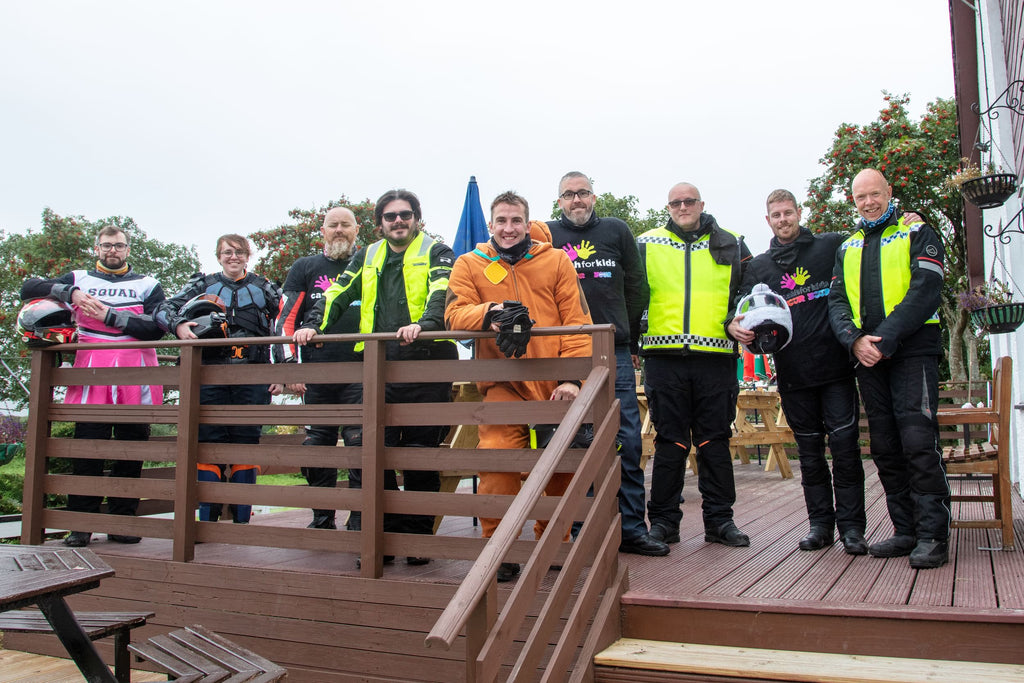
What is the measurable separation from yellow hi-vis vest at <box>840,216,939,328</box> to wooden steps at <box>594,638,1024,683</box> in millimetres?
1585

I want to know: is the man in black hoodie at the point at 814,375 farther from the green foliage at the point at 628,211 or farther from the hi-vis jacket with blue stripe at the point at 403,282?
the green foliage at the point at 628,211

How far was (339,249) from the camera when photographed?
4.86 metres

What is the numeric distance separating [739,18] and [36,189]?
92.4 feet

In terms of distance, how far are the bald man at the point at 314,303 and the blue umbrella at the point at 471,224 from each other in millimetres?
1041

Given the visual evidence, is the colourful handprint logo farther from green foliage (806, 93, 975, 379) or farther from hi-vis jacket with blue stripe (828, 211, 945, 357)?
green foliage (806, 93, 975, 379)

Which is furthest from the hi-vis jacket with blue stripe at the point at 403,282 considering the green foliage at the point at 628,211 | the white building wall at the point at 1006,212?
the green foliage at the point at 628,211

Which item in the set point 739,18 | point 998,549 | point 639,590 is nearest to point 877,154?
point 739,18

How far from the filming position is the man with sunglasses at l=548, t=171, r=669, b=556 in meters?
3.88

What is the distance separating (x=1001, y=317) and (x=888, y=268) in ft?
6.42

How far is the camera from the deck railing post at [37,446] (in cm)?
445

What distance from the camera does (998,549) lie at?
370cm

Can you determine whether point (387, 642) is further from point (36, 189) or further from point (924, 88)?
point (36, 189)

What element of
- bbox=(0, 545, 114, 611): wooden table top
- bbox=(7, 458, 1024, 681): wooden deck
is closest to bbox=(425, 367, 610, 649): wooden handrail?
bbox=(7, 458, 1024, 681): wooden deck

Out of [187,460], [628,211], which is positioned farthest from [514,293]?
[628,211]
